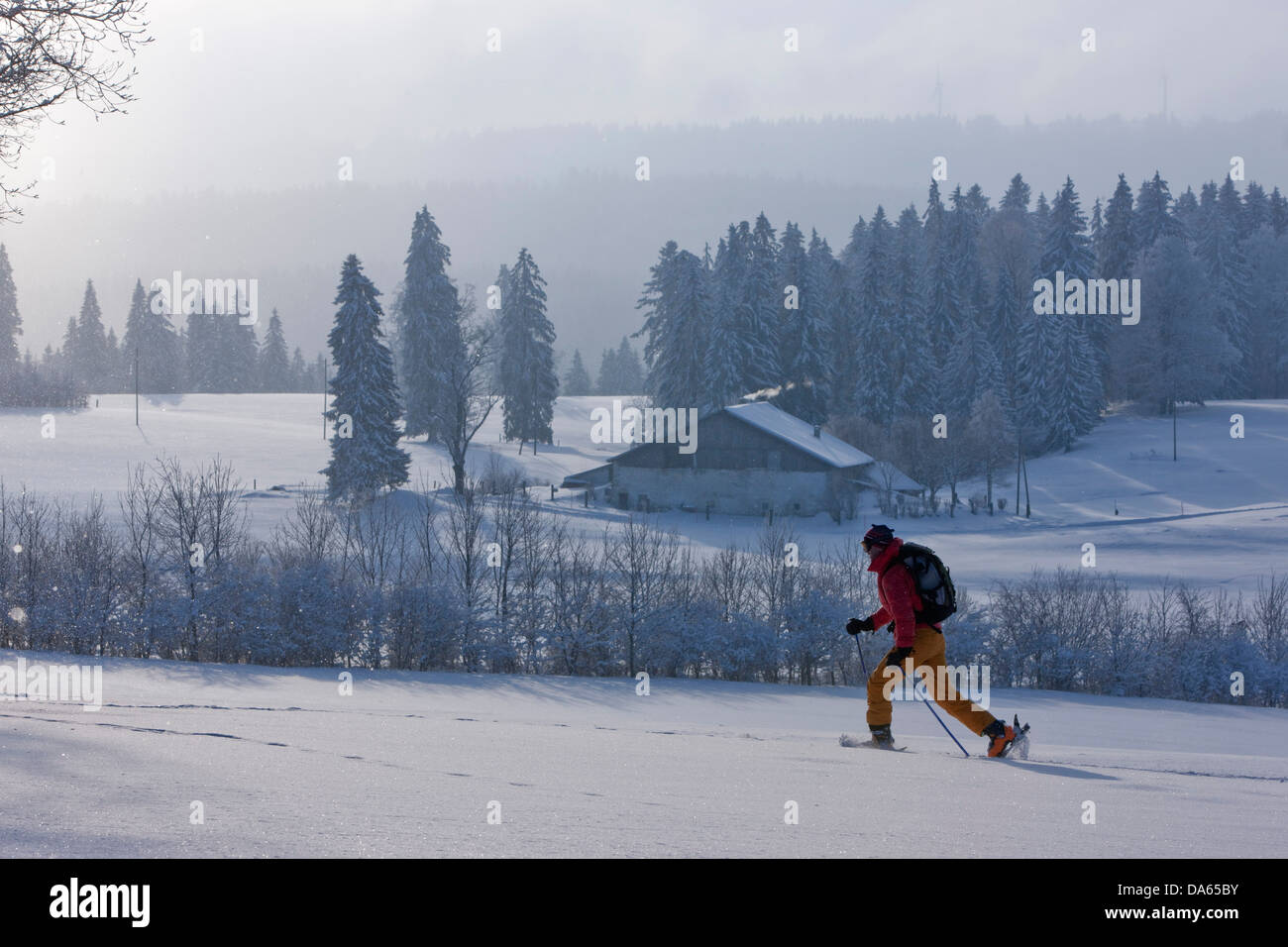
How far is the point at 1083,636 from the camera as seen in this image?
68.0 feet

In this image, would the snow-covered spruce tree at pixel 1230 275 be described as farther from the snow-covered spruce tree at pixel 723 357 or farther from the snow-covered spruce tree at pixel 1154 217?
the snow-covered spruce tree at pixel 723 357

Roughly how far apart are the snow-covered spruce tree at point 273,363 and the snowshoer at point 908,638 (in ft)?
423

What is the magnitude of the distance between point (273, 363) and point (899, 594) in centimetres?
13228

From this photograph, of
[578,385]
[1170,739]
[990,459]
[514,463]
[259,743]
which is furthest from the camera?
[578,385]

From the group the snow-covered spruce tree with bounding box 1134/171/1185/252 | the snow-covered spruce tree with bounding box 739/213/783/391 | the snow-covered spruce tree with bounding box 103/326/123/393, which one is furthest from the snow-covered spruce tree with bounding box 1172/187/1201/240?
the snow-covered spruce tree with bounding box 103/326/123/393

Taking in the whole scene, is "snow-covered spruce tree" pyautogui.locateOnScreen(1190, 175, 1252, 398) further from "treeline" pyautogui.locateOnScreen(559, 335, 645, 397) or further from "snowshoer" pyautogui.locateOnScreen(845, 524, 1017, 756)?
"snowshoer" pyautogui.locateOnScreen(845, 524, 1017, 756)

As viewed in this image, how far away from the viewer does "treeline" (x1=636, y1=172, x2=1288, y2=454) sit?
3027 inches

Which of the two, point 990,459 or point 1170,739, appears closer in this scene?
point 1170,739

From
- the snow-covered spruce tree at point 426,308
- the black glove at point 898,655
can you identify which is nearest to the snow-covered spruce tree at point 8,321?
the snow-covered spruce tree at point 426,308

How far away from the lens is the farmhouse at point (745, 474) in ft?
197

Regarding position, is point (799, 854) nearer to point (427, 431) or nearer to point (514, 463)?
point (514, 463)

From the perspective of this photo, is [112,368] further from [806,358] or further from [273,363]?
[806,358]
